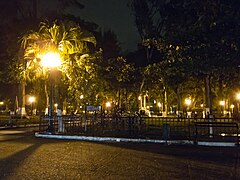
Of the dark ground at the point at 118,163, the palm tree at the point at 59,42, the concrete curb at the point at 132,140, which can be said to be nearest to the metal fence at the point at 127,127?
the concrete curb at the point at 132,140

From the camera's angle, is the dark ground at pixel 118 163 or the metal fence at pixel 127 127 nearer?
the dark ground at pixel 118 163

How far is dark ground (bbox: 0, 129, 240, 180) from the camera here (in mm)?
8195

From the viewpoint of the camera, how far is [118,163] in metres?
9.84

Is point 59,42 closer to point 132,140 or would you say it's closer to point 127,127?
point 127,127

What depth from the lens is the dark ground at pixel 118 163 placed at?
820cm

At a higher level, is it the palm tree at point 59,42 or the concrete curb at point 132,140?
the palm tree at point 59,42

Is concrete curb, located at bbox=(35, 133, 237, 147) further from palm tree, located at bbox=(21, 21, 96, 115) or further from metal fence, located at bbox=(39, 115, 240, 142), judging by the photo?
palm tree, located at bbox=(21, 21, 96, 115)

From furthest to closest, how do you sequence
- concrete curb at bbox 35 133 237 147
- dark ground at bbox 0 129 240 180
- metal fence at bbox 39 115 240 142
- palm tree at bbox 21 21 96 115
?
palm tree at bbox 21 21 96 115
metal fence at bbox 39 115 240 142
concrete curb at bbox 35 133 237 147
dark ground at bbox 0 129 240 180

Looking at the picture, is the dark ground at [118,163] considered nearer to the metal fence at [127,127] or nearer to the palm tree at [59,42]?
the metal fence at [127,127]

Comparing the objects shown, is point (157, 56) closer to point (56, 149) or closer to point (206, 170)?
point (56, 149)

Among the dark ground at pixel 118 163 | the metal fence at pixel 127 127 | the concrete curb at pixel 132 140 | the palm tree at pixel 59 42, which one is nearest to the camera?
the dark ground at pixel 118 163

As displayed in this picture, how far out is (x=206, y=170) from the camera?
8805 mm

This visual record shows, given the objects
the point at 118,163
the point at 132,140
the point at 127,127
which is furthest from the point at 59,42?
the point at 118,163

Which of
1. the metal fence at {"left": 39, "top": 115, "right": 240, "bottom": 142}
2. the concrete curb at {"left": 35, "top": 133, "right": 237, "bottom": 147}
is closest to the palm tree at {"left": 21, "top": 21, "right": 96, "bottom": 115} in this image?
the metal fence at {"left": 39, "top": 115, "right": 240, "bottom": 142}
